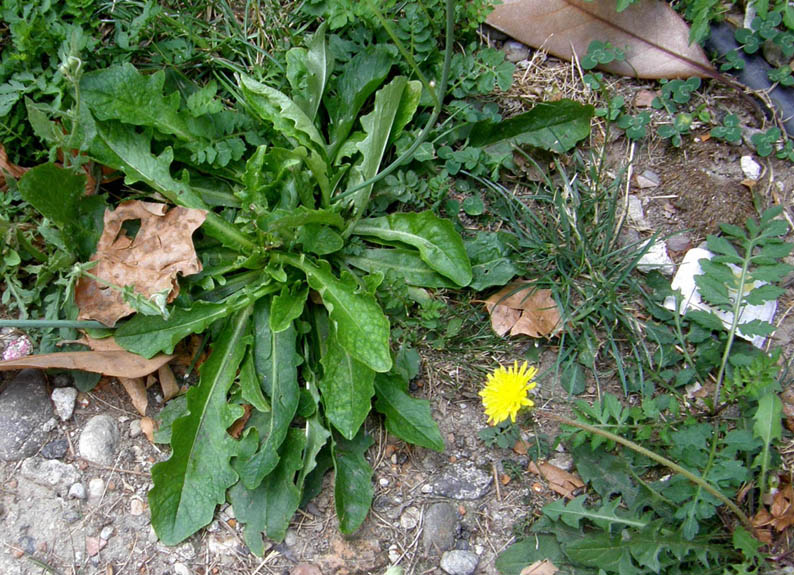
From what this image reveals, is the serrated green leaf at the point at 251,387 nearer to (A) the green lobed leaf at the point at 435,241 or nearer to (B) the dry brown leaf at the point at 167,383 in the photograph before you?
(B) the dry brown leaf at the point at 167,383

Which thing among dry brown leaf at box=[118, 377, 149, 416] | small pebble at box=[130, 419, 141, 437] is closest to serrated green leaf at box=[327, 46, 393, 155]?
dry brown leaf at box=[118, 377, 149, 416]

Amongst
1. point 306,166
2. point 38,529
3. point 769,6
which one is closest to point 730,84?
point 769,6

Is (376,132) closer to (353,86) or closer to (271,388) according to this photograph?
(353,86)

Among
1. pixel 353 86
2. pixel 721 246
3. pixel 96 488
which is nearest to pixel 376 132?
pixel 353 86

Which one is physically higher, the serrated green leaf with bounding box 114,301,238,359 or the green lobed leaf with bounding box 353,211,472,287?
the green lobed leaf with bounding box 353,211,472,287

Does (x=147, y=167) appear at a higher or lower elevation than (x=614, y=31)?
lower

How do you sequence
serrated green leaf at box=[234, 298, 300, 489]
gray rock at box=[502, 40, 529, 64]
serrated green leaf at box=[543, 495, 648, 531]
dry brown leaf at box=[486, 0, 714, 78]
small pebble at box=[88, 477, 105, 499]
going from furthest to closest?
1. gray rock at box=[502, 40, 529, 64]
2. dry brown leaf at box=[486, 0, 714, 78]
3. small pebble at box=[88, 477, 105, 499]
4. serrated green leaf at box=[234, 298, 300, 489]
5. serrated green leaf at box=[543, 495, 648, 531]

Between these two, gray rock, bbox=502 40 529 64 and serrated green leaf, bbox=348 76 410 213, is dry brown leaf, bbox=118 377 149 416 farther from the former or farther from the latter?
gray rock, bbox=502 40 529 64
